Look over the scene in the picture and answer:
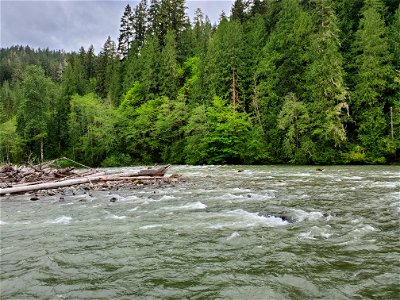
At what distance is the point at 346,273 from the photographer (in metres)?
4.89

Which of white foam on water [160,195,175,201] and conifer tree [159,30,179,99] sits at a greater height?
conifer tree [159,30,179,99]

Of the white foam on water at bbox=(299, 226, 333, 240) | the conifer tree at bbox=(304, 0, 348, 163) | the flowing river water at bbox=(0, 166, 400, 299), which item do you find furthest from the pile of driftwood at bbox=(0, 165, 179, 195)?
the conifer tree at bbox=(304, 0, 348, 163)

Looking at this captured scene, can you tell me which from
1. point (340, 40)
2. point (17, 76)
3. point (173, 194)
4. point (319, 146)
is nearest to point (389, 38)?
point (340, 40)

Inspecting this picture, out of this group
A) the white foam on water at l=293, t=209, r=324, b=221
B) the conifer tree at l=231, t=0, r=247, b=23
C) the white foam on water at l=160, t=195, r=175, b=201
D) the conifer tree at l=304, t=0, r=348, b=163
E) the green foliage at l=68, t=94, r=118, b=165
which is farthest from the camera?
the conifer tree at l=231, t=0, r=247, b=23

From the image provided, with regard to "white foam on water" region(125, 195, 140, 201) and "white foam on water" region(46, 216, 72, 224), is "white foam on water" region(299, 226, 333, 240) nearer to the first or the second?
"white foam on water" region(46, 216, 72, 224)

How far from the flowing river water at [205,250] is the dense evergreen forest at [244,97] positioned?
15.7 meters

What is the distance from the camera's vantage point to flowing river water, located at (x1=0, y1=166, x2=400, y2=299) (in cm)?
451

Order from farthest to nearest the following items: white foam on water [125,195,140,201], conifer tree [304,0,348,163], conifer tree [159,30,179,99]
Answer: conifer tree [159,30,179,99] < conifer tree [304,0,348,163] < white foam on water [125,195,140,201]

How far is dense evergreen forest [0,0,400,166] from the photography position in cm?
3328

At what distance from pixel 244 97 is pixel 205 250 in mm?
40179

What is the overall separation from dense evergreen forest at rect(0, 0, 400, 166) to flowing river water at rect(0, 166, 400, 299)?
1573cm

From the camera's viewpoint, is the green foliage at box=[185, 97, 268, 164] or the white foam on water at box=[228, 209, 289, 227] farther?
the green foliage at box=[185, 97, 268, 164]

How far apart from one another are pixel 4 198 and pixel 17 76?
13766 centimetres

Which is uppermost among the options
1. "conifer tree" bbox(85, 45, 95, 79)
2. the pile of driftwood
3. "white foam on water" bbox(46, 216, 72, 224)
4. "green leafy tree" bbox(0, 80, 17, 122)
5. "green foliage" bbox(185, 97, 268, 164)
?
"conifer tree" bbox(85, 45, 95, 79)
